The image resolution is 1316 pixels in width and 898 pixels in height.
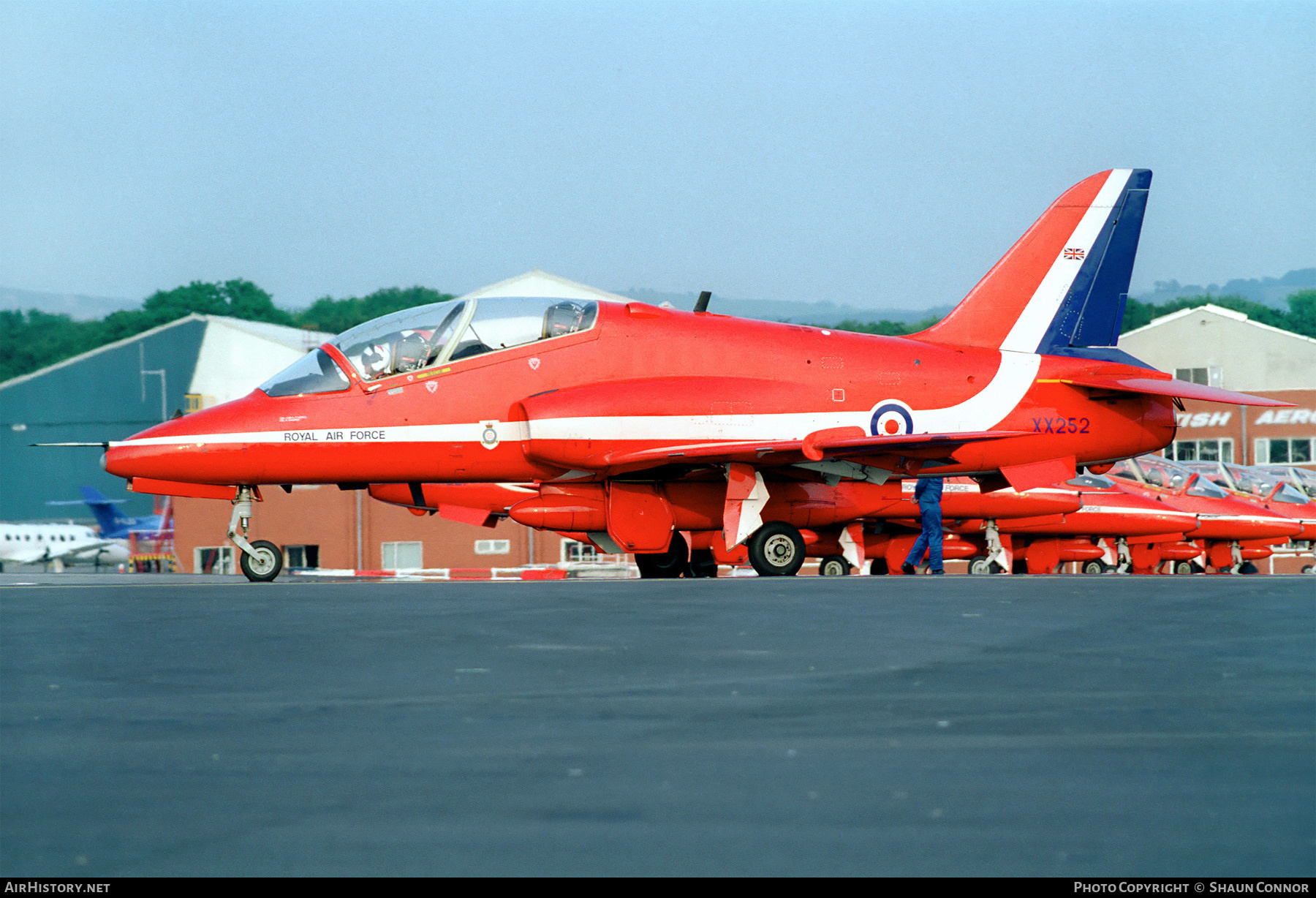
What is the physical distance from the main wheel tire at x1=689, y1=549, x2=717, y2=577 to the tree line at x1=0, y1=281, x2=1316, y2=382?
32.0 metres

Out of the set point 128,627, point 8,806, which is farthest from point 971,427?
point 8,806

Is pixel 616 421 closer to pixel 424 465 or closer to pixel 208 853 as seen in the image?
pixel 424 465

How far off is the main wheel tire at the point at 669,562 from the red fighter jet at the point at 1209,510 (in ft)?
51.9

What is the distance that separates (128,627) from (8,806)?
14.2 feet

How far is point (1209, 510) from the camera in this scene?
2886cm

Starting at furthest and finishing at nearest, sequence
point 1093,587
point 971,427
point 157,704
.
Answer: point 971,427
point 1093,587
point 157,704

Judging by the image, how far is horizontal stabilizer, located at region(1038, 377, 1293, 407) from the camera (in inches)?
559

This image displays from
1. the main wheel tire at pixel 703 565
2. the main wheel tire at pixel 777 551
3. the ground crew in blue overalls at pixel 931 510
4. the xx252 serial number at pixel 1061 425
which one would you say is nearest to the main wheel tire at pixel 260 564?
the main wheel tire at pixel 703 565

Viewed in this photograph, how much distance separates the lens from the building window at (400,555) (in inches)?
1540

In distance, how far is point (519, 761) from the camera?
3.74m

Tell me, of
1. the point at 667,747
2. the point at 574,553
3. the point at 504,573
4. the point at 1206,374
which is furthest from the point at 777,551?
the point at 1206,374

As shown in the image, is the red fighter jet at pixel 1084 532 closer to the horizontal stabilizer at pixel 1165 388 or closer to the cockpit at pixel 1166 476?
the cockpit at pixel 1166 476

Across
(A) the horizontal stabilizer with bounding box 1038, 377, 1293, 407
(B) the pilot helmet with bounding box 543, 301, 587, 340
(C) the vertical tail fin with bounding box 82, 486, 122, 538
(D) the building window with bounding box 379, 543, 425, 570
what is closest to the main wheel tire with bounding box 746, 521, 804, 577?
(B) the pilot helmet with bounding box 543, 301, 587, 340

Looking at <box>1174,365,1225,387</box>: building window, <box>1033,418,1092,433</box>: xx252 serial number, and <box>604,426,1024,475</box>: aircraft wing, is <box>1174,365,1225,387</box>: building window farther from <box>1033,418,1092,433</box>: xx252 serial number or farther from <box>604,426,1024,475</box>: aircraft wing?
<box>604,426,1024,475</box>: aircraft wing
